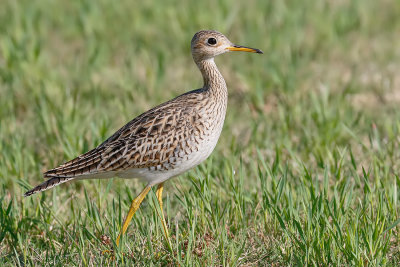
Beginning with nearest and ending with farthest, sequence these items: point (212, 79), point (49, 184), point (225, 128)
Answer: point (49, 184)
point (212, 79)
point (225, 128)

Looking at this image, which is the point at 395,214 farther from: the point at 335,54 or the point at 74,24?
the point at 74,24

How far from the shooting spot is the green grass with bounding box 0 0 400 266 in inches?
200

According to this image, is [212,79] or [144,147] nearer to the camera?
[144,147]

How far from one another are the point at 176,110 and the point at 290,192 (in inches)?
40.3

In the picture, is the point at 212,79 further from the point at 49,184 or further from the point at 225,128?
the point at 225,128

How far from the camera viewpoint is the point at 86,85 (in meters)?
8.92

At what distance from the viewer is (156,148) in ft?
17.6

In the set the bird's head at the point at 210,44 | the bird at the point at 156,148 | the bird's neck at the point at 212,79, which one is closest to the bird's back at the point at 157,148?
the bird at the point at 156,148

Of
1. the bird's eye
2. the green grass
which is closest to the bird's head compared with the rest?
the bird's eye

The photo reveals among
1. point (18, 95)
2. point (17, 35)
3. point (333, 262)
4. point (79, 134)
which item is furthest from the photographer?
point (17, 35)

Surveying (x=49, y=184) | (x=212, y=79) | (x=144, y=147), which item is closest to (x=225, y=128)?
(x=212, y=79)

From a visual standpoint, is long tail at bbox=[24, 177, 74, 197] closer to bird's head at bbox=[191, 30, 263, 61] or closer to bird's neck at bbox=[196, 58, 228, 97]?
bird's neck at bbox=[196, 58, 228, 97]

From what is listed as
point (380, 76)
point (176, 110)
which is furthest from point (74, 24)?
point (176, 110)

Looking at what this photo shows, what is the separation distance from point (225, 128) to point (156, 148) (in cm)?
224
